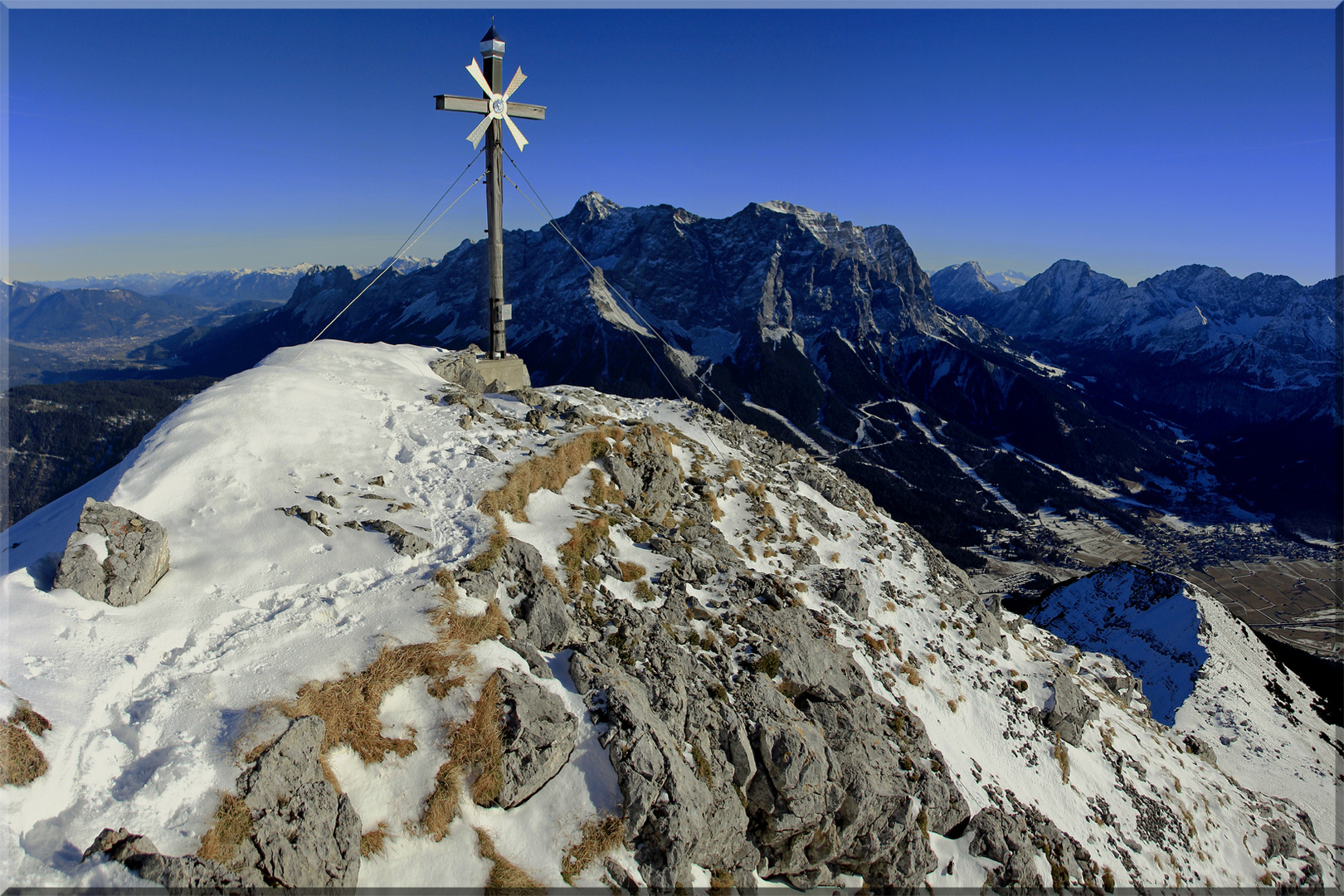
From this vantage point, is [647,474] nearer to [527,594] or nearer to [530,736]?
[527,594]

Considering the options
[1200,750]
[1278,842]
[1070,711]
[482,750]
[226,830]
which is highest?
[226,830]

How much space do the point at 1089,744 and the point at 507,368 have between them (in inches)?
1480

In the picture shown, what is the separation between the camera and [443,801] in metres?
12.2

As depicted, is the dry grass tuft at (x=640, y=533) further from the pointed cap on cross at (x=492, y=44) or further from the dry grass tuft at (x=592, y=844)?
the pointed cap on cross at (x=492, y=44)

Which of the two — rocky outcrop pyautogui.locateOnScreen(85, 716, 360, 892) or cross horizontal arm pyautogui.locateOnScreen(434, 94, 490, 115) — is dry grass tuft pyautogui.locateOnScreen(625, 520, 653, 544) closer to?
rocky outcrop pyautogui.locateOnScreen(85, 716, 360, 892)

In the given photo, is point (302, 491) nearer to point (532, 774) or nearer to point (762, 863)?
point (532, 774)

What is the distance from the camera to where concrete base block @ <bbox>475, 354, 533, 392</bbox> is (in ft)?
109

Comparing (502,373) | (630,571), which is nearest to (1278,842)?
(630,571)

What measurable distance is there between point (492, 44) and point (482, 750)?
28935 millimetres

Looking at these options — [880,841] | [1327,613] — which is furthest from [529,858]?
[1327,613]

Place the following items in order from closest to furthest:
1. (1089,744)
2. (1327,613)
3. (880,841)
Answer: (880,841)
(1089,744)
(1327,613)

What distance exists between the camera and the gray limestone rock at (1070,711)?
29938 mm

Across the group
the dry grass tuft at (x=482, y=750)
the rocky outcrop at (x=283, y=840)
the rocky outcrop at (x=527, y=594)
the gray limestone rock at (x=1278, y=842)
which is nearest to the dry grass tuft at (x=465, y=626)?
the rocky outcrop at (x=527, y=594)

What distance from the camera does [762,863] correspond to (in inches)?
617
